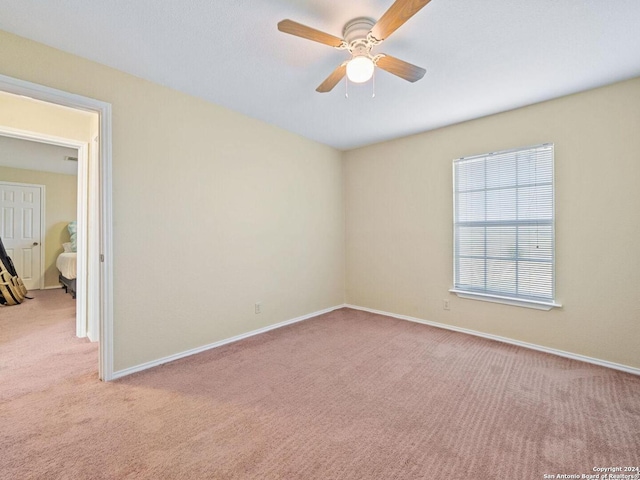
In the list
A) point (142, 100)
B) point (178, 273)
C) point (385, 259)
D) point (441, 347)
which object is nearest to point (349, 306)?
point (385, 259)

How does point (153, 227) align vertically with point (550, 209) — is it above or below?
below

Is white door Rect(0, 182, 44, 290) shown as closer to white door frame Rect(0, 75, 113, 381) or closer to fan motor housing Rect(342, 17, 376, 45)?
white door frame Rect(0, 75, 113, 381)

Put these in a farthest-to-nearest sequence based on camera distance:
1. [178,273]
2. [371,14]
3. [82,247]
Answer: [82,247] → [178,273] → [371,14]

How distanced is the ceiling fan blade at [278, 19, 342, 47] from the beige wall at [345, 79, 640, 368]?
7.63 ft

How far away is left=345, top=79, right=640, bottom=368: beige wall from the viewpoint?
8.05ft

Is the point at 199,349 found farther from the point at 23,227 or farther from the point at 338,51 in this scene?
the point at 23,227

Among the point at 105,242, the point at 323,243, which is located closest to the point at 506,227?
the point at 323,243

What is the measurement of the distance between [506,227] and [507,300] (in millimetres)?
777

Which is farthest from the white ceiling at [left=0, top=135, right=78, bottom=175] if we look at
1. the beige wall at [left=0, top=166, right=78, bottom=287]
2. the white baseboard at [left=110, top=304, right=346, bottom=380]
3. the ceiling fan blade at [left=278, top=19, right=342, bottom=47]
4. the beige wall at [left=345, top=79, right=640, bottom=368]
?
the beige wall at [left=345, top=79, right=640, bottom=368]

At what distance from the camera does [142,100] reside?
2.46m

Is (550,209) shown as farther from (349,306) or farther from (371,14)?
(349,306)

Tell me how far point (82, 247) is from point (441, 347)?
4020mm

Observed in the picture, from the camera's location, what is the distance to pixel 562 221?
2.75 meters

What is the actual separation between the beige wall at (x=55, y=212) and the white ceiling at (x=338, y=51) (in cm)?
546
